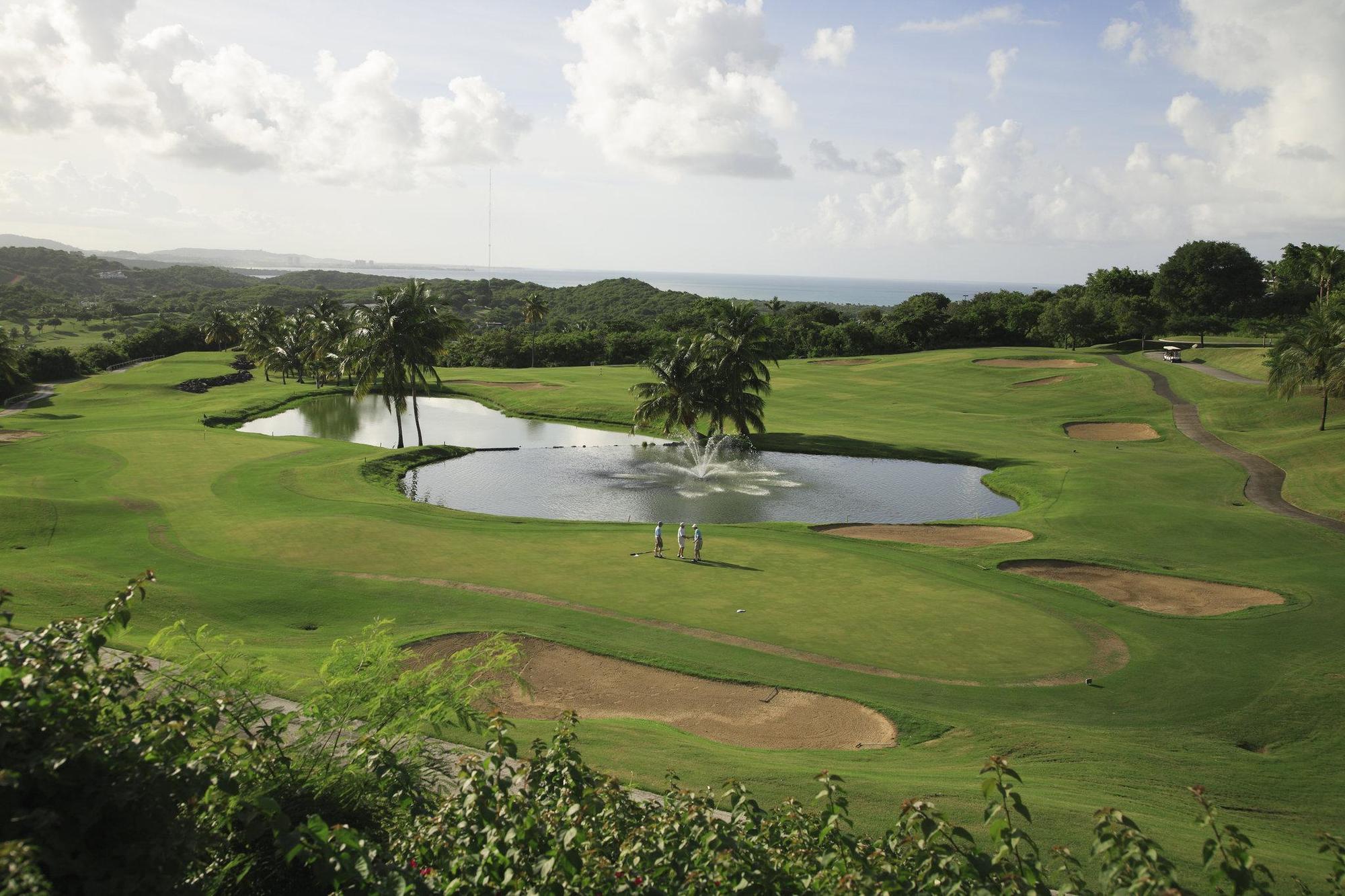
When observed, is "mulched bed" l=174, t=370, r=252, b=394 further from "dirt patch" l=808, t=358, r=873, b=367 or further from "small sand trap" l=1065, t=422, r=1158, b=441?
"small sand trap" l=1065, t=422, r=1158, b=441

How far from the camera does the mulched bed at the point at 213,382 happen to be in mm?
82750

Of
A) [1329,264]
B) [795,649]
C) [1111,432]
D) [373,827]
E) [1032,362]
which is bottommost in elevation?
[795,649]

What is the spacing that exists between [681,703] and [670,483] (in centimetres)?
2867

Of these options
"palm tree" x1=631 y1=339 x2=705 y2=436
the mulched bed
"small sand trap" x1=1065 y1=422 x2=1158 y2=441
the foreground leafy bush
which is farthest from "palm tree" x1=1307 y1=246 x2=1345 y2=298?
the mulched bed

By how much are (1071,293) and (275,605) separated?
4995 inches

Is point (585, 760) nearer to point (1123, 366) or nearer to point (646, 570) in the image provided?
point (646, 570)

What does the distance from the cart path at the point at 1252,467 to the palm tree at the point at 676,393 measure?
1244 inches

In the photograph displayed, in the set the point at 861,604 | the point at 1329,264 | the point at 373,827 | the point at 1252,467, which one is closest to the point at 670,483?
the point at 861,604

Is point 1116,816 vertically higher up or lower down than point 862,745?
higher up

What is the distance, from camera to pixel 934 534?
118 feet

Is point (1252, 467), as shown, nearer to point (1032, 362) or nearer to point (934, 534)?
point (934, 534)

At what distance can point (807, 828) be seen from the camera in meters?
7.58

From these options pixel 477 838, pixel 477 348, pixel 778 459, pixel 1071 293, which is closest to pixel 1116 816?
pixel 477 838

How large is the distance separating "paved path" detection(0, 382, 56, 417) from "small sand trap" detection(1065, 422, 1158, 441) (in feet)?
275
